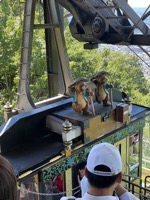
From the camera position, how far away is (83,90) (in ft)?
10.2

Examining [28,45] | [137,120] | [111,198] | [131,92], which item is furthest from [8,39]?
[111,198]

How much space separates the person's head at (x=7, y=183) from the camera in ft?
2.50

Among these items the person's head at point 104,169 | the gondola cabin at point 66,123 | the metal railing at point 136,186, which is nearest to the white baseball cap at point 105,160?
the person's head at point 104,169

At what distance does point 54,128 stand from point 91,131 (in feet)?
1.27

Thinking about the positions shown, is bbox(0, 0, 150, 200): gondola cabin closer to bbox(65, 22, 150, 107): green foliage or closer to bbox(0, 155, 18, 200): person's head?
bbox(0, 155, 18, 200): person's head

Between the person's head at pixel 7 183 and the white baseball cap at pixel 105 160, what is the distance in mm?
525

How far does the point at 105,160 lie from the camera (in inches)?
50.3

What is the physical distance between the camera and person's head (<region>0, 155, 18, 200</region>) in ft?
2.50

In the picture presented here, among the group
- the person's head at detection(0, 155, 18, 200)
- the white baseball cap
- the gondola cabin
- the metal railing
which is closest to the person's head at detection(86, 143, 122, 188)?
the white baseball cap

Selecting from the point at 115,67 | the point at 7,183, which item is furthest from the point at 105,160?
the point at 115,67

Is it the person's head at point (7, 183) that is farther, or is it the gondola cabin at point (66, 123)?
the gondola cabin at point (66, 123)

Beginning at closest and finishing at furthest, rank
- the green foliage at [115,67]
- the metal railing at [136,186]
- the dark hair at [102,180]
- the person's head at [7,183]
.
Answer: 1. the person's head at [7,183]
2. the dark hair at [102,180]
3. the metal railing at [136,186]
4. the green foliage at [115,67]

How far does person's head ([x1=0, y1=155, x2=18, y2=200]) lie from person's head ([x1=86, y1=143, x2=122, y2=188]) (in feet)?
1.69

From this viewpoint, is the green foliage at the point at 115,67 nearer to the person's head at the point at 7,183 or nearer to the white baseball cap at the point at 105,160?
the white baseball cap at the point at 105,160
